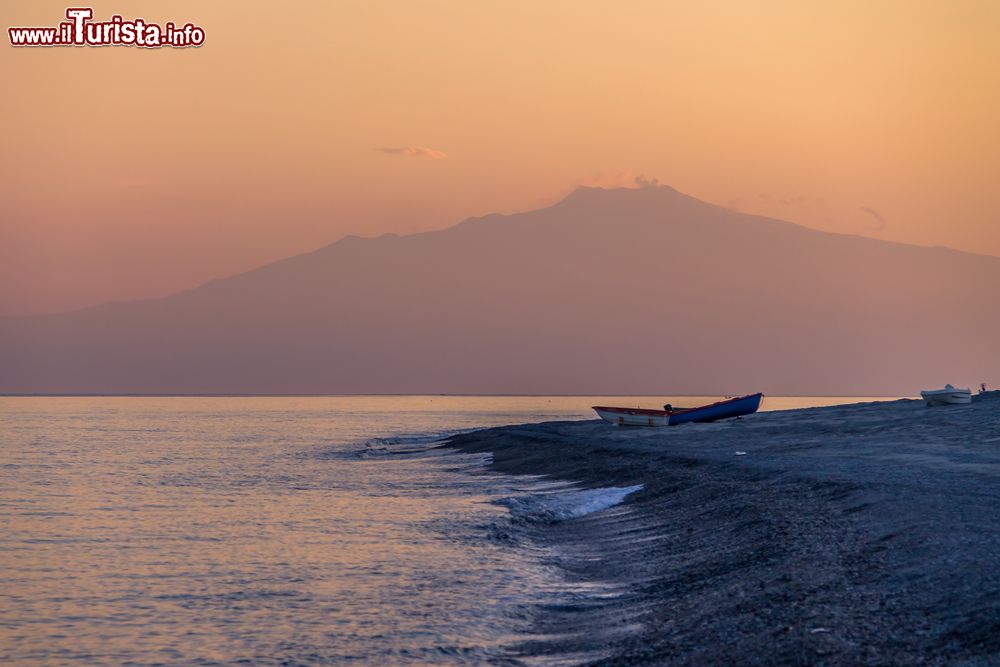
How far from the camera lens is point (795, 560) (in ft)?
65.6

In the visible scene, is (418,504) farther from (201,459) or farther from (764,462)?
(201,459)

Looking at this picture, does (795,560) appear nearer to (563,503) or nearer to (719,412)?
(563,503)

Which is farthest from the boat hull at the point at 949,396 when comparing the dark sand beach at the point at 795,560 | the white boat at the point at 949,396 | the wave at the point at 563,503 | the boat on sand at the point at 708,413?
the wave at the point at 563,503

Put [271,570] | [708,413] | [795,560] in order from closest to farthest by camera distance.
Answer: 1. [795,560]
2. [271,570]
3. [708,413]

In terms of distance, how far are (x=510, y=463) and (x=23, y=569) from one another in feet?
138

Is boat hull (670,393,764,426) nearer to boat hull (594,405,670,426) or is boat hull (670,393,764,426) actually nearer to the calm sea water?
boat hull (594,405,670,426)

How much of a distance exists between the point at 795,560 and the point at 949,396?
2448 inches

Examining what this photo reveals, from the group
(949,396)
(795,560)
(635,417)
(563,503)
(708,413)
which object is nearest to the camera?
(795,560)

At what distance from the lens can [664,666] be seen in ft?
49.0

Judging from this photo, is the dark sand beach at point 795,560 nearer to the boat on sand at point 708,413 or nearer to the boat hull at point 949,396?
the boat hull at point 949,396

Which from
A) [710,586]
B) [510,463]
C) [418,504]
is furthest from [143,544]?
[510,463]

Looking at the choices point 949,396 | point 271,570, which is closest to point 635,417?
point 949,396

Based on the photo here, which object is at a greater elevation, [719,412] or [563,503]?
[719,412]

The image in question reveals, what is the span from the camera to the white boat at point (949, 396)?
249 feet
